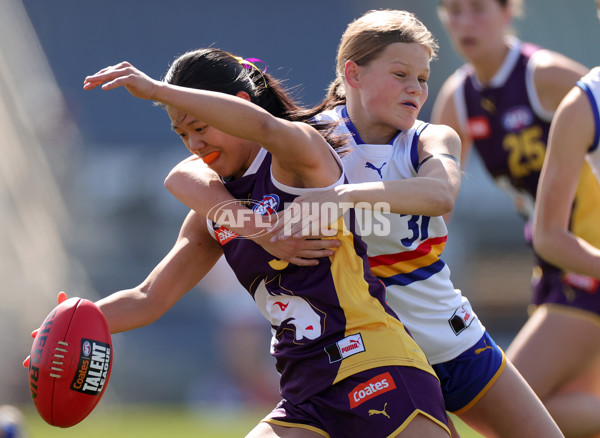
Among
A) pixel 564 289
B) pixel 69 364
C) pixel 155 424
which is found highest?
pixel 69 364

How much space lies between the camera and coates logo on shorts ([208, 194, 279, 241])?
8.67 ft

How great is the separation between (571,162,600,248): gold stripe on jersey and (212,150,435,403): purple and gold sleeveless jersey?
6.67 feet

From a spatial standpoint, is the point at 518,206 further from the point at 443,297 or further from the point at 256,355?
the point at 256,355

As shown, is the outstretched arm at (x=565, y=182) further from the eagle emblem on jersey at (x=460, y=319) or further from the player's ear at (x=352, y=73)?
the player's ear at (x=352, y=73)

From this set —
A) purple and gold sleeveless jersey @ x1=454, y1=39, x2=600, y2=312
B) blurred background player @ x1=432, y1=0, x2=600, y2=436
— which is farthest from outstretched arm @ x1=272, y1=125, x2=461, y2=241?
purple and gold sleeveless jersey @ x1=454, y1=39, x2=600, y2=312

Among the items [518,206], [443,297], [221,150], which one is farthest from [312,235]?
[518,206]

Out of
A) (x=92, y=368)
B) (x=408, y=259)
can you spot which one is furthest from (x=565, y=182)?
(x=92, y=368)

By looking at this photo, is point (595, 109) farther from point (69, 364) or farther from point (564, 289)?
point (69, 364)

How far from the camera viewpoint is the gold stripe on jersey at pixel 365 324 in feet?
8.46

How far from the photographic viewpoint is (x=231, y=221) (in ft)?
8.87

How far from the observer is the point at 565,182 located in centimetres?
349

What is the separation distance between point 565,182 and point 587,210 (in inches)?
38.1

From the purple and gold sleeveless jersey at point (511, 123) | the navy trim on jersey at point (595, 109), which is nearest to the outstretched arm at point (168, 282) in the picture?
the navy trim on jersey at point (595, 109)

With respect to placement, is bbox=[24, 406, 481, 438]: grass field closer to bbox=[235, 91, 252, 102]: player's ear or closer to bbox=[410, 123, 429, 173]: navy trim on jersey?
bbox=[410, 123, 429, 173]: navy trim on jersey
